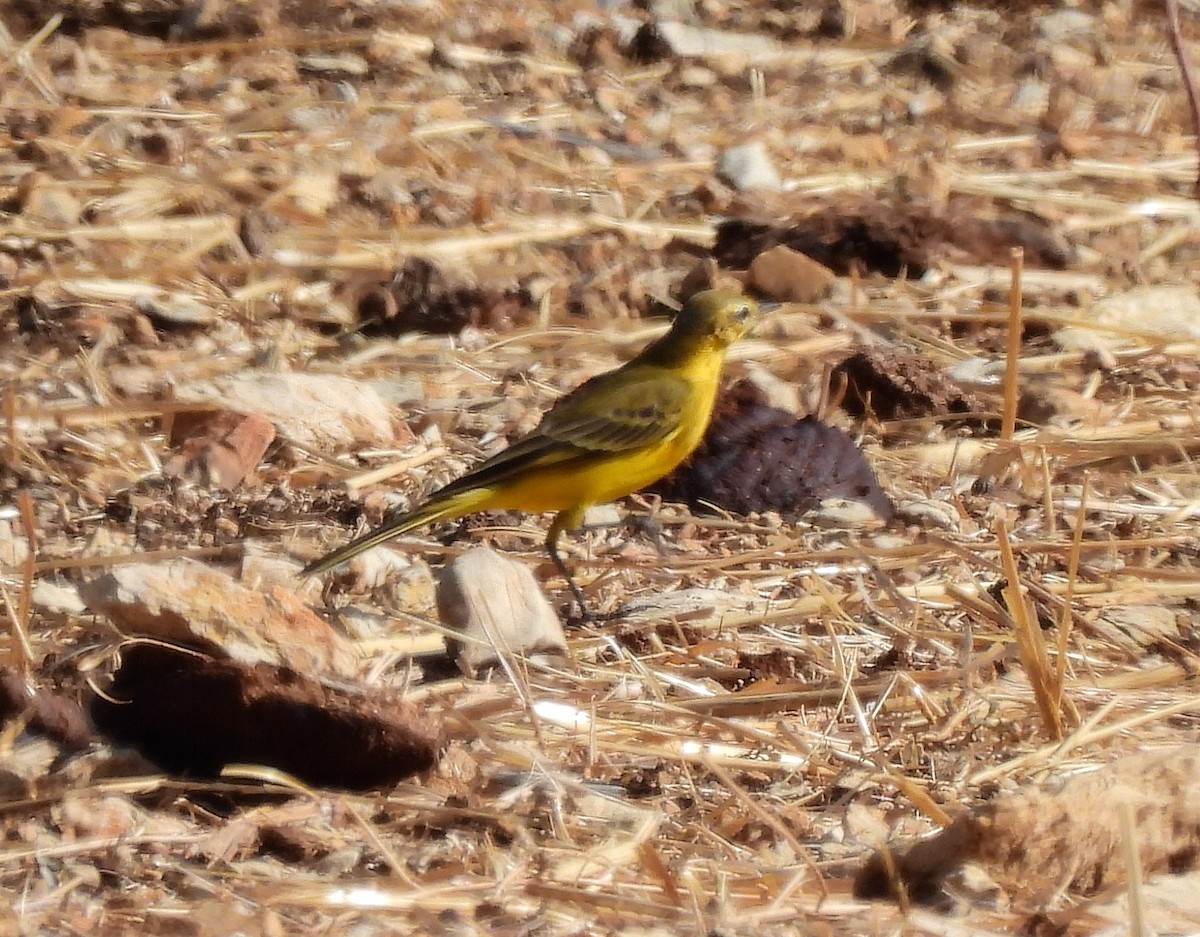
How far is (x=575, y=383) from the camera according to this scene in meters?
5.97

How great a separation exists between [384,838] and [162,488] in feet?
6.58

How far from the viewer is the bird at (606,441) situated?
15.3 feet

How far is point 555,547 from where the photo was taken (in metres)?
5.00

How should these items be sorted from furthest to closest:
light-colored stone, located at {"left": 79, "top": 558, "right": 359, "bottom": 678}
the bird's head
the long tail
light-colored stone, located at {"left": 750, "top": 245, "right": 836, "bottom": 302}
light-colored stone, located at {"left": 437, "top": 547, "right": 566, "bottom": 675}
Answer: light-colored stone, located at {"left": 750, "top": 245, "right": 836, "bottom": 302} → the bird's head → the long tail → light-colored stone, located at {"left": 437, "top": 547, "right": 566, "bottom": 675} → light-colored stone, located at {"left": 79, "top": 558, "right": 359, "bottom": 678}

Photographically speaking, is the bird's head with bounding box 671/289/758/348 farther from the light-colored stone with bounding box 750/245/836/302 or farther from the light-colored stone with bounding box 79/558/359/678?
the light-colored stone with bounding box 79/558/359/678

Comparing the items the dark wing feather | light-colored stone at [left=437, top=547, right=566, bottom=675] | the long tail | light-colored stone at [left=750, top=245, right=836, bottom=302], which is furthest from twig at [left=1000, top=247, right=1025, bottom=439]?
light-colored stone at [left=437, top=547, right=566, bottom=675]

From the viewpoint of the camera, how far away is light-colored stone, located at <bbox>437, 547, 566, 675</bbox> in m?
4.10

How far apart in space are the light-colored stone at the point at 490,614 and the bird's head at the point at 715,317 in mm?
1409

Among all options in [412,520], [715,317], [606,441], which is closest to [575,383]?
[715,317]

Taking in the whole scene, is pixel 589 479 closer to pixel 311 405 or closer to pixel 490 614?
pixel 490 614

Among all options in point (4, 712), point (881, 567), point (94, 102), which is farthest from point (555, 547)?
point (94, 102)

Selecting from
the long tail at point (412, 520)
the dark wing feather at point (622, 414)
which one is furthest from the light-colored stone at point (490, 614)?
the dark wing feather at point (622, 414)

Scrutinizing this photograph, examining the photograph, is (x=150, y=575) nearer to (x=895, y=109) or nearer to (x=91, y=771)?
(x=91, y=771)

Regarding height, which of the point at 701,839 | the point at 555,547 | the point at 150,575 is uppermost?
the point at 150,575
